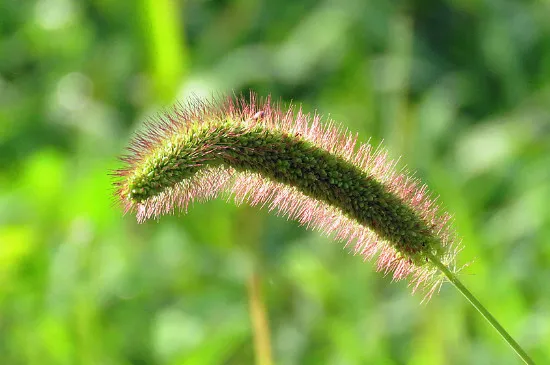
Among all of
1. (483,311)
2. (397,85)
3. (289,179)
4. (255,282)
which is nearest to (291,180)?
(289,179)

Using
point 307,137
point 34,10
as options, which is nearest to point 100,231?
point 307,137

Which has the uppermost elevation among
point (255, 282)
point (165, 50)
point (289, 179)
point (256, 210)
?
point (165, 50)

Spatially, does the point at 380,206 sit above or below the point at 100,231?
below

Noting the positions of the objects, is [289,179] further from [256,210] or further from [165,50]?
[165,50]

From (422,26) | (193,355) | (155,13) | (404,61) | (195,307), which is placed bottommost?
(193,355)

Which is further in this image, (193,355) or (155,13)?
(155,13)

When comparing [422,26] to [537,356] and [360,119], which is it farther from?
[537,356]

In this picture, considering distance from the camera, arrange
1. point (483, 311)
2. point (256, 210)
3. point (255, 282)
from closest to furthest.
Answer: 1. point (483, 311)
2. point (255, 282)
3. point (256, 210)
